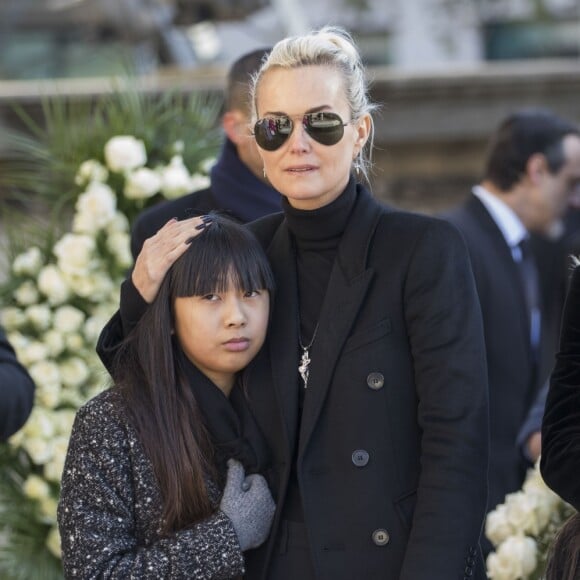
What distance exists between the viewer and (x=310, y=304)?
307 centimetres

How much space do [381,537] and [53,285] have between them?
7.79ft

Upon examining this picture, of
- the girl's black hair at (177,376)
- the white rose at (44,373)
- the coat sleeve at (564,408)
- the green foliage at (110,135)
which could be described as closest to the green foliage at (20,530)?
the white rose at (44,373)

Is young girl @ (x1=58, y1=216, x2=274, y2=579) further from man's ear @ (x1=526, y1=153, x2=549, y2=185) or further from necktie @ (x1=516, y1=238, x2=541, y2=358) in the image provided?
man's ear @ (x1=526, y1=153, x2=549, y2=185)

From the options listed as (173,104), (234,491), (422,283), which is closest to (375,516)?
(234,491)

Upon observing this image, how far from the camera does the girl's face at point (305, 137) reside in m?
2.96

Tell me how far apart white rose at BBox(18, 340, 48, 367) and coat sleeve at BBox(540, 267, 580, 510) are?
2551mm

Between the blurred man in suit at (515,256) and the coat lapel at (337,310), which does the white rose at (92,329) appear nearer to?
the blurred man in suit at (515,256)

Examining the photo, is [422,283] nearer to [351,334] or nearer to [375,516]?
[351,334]

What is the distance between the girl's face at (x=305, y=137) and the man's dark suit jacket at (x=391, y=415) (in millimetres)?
170

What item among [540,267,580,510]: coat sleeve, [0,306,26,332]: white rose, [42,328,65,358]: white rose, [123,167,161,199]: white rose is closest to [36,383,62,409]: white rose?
[42,328,65,358]: white rose

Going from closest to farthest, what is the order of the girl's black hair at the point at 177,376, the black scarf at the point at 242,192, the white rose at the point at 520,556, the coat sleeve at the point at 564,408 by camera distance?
the coat sleeve at the point at 564,408, the girl's black hair at the point at 177,376, the white rose at the point at 520,556, the black scarf at the point at 242,192

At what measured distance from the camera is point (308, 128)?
2957 millimetres

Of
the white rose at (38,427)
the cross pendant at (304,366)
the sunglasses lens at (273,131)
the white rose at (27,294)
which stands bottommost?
the white rose at (38,427)

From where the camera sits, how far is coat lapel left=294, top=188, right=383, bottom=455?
2.94m
